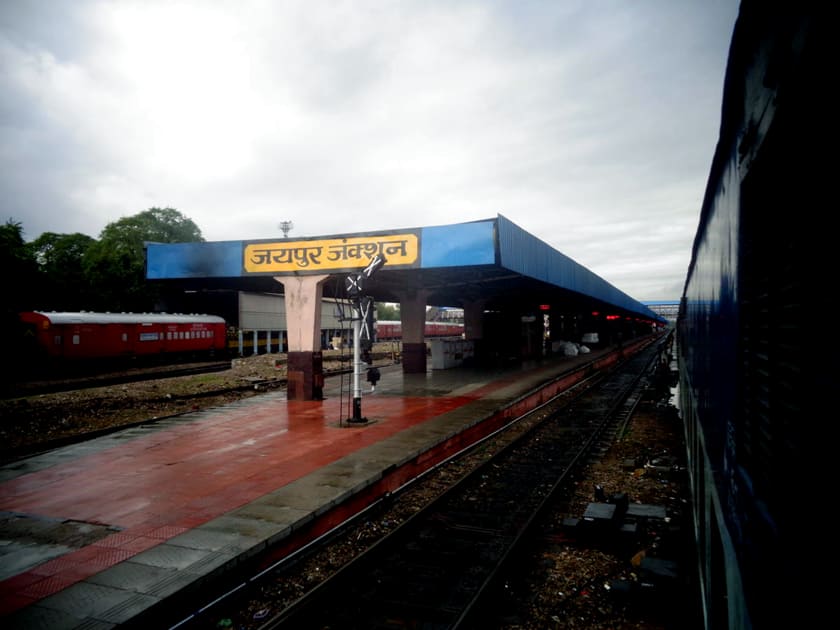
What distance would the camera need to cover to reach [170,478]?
874cm

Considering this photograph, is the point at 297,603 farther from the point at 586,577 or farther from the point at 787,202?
the point at 787,202


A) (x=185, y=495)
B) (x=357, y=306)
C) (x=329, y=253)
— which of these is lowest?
(x=185, y=495)

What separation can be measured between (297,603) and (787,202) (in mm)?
5510

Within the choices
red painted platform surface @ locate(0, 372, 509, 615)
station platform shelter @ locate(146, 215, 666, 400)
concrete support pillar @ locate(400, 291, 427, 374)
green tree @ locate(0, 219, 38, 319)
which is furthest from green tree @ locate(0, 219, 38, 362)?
concrete support pillar @ locate(400, 291, 427, 374)

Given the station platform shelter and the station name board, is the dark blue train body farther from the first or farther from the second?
the station name board

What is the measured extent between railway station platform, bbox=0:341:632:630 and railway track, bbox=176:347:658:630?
69 cm

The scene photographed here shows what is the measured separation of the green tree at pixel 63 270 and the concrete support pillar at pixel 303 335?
98.4 ft

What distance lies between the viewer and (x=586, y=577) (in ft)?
19.7

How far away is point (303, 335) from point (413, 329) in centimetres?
866

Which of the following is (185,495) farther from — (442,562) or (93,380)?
(93,380)

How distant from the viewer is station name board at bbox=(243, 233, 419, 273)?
15.1 meters

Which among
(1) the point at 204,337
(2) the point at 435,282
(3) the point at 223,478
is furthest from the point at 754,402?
(1) the point at 204,337

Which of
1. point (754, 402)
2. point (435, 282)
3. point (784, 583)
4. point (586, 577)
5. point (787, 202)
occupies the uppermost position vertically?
point (435, 282)

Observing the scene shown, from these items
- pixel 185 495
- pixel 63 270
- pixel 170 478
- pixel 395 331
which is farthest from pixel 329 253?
pixel 63 270
